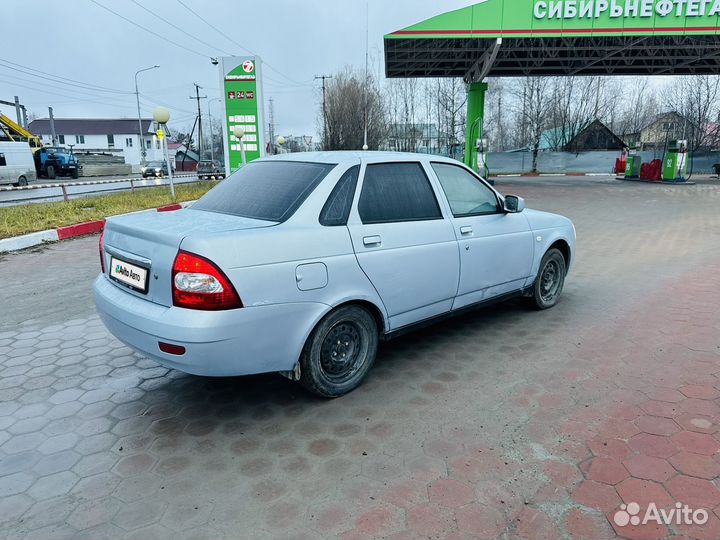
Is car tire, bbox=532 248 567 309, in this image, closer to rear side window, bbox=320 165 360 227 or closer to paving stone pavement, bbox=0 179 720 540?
paving stone pavement, bbox=0 179 720 540

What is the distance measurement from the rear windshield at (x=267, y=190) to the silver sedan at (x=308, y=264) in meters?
0.01

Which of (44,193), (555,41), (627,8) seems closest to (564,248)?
(627,8)

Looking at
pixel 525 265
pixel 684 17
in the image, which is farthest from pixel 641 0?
pixel 525 265

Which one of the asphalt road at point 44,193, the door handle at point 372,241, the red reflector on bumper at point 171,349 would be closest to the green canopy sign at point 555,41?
the asphalt road at point 44,193

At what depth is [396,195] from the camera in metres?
3.65

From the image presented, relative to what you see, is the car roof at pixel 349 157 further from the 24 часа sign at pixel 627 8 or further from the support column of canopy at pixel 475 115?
the support column of canopy at pixel 475 115

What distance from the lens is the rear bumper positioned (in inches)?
104

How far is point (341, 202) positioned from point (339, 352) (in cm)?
105

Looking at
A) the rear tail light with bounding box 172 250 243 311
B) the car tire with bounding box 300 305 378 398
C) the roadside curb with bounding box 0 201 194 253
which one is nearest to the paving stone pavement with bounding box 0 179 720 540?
the car tire with bounding box 300 305 378 398

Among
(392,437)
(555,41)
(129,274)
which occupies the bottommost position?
(392,437)

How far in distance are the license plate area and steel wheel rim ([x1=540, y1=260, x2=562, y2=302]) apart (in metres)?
3.97

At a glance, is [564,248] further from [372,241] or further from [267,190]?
[267,190]

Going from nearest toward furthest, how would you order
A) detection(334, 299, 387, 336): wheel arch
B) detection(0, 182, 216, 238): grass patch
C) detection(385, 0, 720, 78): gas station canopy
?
detection(334, 299, 387, 336): wheel arch
detection(0, 182, 216, 238): grass patch
detection(385, 0, 720, 78): gas station canopy

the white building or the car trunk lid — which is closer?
the car trunk lid
